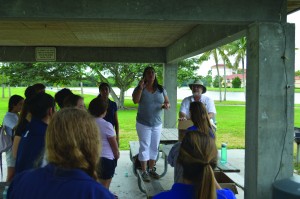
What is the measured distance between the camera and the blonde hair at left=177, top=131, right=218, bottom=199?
1.93 meters

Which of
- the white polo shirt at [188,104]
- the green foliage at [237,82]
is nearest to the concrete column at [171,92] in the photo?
the white polo shirt at [188,104]

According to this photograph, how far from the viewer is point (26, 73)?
74.2ft

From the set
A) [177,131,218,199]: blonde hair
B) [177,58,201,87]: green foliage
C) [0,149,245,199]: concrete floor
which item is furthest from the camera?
[177,58,201,87]: green foliage

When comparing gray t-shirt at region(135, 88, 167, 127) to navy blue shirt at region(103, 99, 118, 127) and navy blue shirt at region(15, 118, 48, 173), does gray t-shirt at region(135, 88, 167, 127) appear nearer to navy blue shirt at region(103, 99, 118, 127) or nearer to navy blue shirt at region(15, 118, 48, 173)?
navy blue shirt at region(103, 99, 118, 127)

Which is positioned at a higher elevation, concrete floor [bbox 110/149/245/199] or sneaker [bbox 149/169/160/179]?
sneaker [bbox 149/169/160/179]

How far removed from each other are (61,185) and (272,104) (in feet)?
11.2

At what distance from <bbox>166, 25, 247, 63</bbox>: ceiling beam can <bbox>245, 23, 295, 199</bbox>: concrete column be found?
18.7 inches

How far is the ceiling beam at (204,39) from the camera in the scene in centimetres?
537

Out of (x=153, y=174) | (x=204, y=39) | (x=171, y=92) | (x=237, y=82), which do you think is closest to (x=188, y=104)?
(x=204, y=39)

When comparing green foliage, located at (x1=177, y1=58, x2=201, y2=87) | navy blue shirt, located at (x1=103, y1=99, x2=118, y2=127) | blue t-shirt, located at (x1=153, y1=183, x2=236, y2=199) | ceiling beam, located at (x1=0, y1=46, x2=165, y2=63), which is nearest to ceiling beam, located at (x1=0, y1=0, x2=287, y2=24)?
navy blue shirt, located at (x1=103, y1=99, x2=118, y2=127)

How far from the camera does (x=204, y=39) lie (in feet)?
22.0

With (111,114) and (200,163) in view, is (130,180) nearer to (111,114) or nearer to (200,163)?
(111,114)

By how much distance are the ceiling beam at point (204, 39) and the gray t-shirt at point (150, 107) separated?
1.28 meters

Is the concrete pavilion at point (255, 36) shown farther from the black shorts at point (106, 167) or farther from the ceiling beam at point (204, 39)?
the black shorts at point (106, 167)
